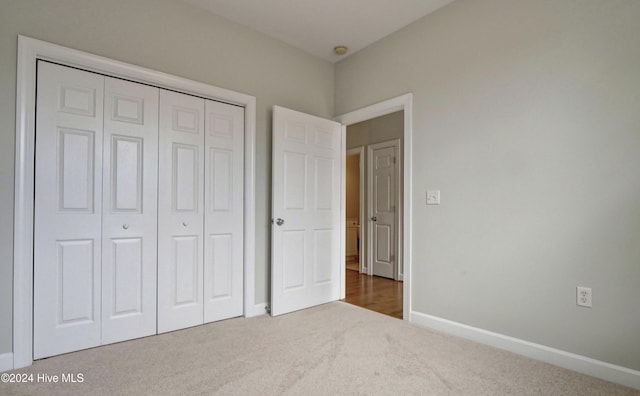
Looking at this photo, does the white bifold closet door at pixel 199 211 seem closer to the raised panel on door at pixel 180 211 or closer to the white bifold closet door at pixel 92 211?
the raised panel on door at pixel 180 211

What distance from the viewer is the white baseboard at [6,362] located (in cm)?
199

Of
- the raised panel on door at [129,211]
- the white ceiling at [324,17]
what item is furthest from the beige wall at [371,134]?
the raised panel on door at [129,211]

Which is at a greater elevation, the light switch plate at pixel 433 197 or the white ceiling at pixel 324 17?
the white ceiling at pixel 324 17

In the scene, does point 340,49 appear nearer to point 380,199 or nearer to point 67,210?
point 380,199

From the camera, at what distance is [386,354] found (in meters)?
2.26

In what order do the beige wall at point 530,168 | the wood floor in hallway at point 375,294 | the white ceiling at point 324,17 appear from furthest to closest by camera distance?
1. the wood floor in hallway at point 375,294
2. the white ceiling at point 324,17
3. the beige wall at point 530,168

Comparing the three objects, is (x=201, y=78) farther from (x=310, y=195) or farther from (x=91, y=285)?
(x=91, y=285)

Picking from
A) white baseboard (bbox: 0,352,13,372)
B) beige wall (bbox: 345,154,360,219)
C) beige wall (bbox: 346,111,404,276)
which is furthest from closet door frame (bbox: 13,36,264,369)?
beige wall (bbox: 345,154,360,219)

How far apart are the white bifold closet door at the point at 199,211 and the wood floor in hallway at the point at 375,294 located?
4.52ft

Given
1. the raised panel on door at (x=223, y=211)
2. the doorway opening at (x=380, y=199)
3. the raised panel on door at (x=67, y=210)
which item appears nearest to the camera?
the raised panel on door at (x=67, y=210)

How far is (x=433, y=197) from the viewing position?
9.30ft

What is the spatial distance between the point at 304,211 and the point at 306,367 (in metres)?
1.62

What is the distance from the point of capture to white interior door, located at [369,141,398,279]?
16.3 feet

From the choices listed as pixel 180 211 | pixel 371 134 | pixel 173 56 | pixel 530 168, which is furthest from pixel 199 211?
pixel 371 134
